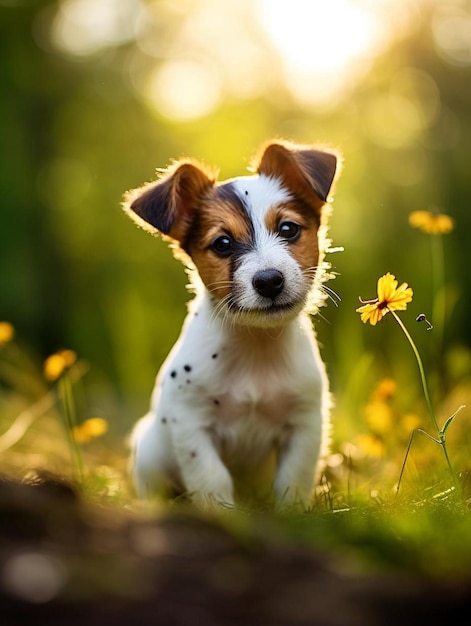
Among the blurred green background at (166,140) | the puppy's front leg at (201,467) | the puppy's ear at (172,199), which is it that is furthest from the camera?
the blurred green background at (166,140)

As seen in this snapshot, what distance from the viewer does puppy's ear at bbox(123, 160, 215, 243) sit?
14.2 feet

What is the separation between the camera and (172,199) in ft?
14.1

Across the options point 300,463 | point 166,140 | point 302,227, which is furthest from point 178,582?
point 166,140

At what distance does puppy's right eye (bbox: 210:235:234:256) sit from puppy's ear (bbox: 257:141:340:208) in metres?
0.46

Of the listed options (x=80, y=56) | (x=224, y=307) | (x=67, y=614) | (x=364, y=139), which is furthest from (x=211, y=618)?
(x=80, y=56)

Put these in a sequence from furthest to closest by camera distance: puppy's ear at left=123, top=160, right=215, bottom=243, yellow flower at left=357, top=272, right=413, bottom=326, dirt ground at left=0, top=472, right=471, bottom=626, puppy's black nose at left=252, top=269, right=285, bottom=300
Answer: puppy's ear at left=123, top=160, right=215, bottom=243 < puppy's black nose at left=252, top=269, right=285, bottom=300 < yellow flower at left=357, top=272, right=413, bottom=326 < dirt ground at left=0, top=472, right=471, bottom=626

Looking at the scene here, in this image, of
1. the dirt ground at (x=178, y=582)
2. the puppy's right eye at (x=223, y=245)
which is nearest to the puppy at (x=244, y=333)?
the puppy's right eye at (x=223, y=245)

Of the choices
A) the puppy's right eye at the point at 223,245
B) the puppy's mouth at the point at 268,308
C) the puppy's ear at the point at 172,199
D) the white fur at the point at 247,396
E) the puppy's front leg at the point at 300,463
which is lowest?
the puppy's front leg at the point at 300,463

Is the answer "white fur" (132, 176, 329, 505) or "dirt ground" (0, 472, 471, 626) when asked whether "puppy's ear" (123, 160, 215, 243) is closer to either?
"white fur" (132, 176, 329, 505)

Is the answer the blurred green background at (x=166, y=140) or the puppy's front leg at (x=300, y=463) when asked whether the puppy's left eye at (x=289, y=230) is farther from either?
the blurred green background at (x=166, y=140)

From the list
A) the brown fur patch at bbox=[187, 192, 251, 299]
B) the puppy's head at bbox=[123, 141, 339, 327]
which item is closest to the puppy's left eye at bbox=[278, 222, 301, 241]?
the puppy's head at bbox=[123, 141, 339, 327]

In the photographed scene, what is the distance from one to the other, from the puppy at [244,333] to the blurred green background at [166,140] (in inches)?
252

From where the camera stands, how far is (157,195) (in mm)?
4367

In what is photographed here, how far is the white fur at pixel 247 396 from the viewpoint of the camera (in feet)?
14.0
